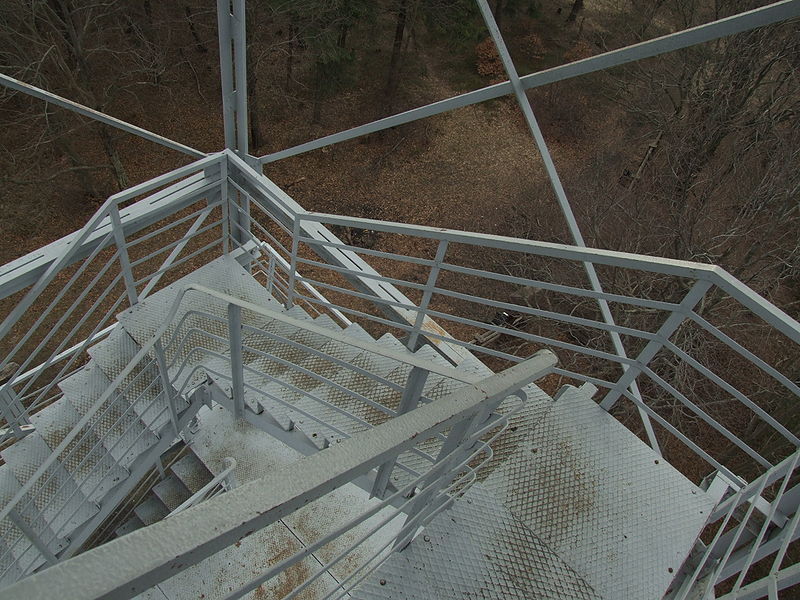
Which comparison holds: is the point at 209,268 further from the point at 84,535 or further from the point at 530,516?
the point at 530,516

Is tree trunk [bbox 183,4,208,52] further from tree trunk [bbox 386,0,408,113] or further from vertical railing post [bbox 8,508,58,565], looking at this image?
vertical railing post [bbox 8,508,58,565]

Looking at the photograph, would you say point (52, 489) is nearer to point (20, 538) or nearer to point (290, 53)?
point (20, 538)

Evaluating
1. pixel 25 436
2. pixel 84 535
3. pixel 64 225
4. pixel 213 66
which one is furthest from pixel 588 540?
pixel 213 66

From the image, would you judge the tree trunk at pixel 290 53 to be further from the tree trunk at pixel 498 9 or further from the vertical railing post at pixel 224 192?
the vertical railing post at pixel 224 192

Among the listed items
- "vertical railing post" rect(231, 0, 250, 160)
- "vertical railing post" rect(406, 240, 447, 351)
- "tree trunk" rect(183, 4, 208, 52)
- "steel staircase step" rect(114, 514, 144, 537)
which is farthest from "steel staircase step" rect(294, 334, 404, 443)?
"tree trunk" rect(183, 4, 208, 52)

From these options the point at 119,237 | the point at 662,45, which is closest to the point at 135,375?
the point at 119,237
